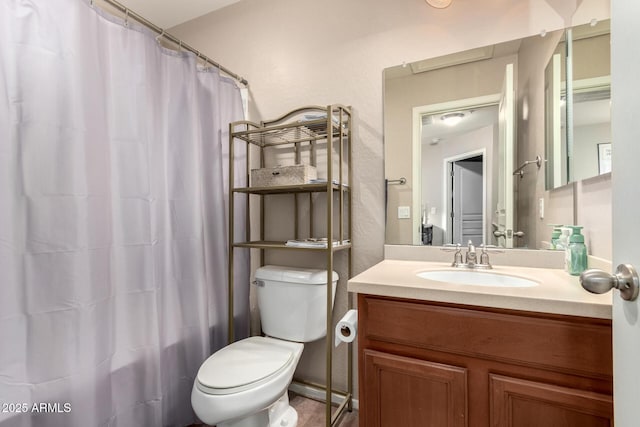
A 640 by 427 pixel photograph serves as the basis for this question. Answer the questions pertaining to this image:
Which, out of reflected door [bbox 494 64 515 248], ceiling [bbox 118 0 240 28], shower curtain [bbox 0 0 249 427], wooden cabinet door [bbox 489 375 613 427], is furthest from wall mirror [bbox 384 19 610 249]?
ceiling [bbox 118 0 240 28]

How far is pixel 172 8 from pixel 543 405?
2.82m

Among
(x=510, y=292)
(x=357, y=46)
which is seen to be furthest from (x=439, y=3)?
(x=510, y=292)

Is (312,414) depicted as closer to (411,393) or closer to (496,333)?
(411,393)

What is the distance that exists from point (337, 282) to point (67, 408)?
1241mm

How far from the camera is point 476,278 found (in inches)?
49.9

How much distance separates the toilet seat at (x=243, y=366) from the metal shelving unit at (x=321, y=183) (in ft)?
0.80

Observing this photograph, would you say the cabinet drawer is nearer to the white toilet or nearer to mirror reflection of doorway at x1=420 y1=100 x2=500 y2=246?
the white toilet

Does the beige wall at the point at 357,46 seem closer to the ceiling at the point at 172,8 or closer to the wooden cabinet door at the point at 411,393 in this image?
the ceiling at the point at 172,8

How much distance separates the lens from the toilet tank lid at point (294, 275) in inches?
62.6

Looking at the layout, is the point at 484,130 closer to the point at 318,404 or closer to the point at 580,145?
the point at 580,145

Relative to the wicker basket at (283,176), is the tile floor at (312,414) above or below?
below

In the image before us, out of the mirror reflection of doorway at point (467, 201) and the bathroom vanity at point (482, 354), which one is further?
the mirror reflection of doorway at point (467, 201)

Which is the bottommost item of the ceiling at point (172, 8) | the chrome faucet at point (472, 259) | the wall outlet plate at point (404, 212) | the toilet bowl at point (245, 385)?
the toilet bowl at point (245, 385)

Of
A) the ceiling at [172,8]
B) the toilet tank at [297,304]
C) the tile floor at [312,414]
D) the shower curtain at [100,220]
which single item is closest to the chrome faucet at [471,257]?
the toilet tank at [297,304]
